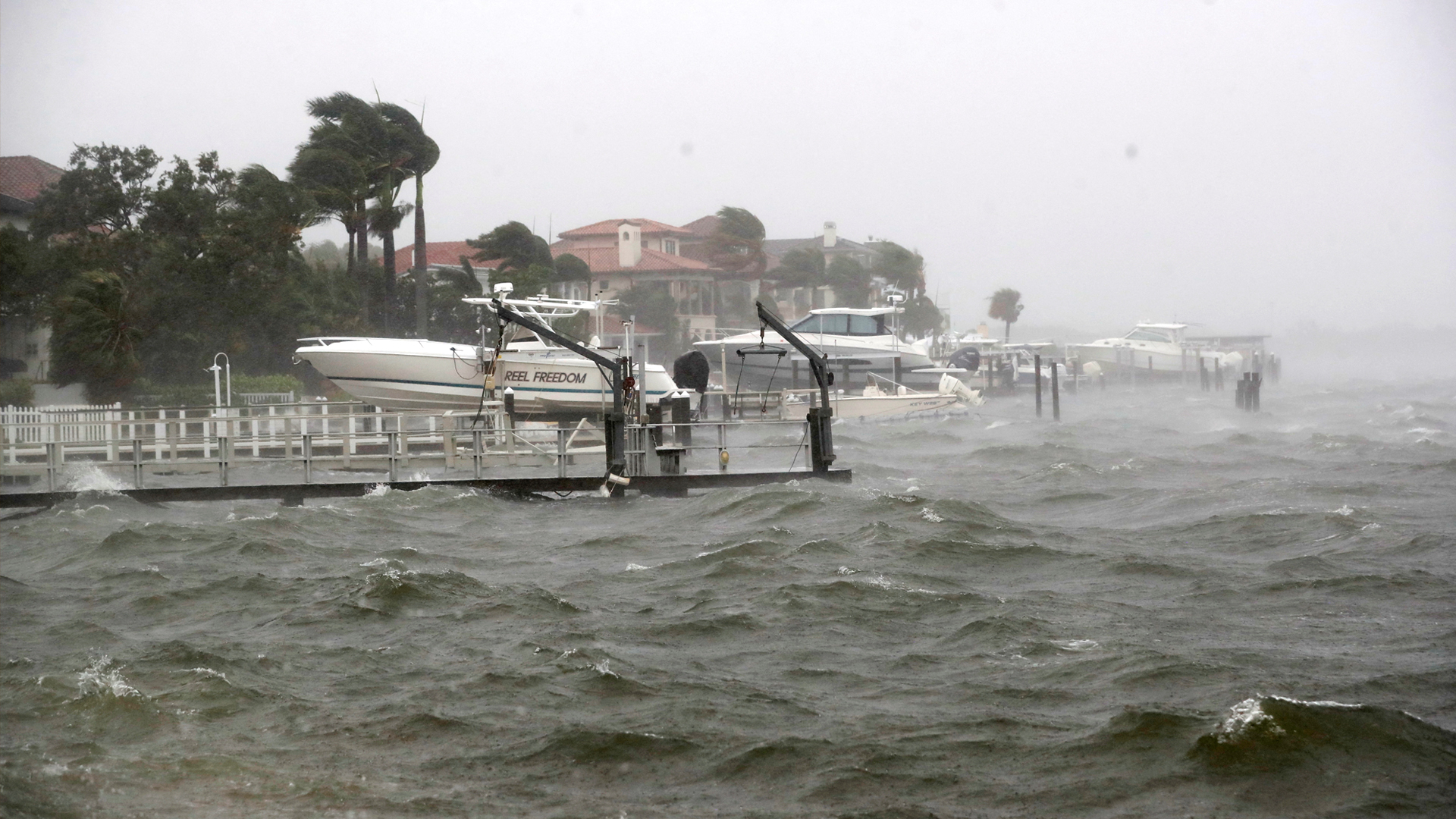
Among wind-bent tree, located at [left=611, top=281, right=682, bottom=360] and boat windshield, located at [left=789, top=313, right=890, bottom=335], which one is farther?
wind-bent tree, located at [left=611, top=281, right=682, bottom=360]

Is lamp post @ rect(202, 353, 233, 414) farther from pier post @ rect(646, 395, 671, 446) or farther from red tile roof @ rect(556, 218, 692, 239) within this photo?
red tile roof @ rect(556, 218, 692, 239)

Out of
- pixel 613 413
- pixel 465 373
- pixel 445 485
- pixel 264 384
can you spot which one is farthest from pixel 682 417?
pixel 264 384

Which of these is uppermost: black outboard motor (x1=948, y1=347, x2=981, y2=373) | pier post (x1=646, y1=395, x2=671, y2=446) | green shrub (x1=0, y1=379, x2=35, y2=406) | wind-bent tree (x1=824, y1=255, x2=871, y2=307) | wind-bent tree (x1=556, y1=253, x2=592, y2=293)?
wind-bent tree (x1=824, y1=255, x2=871, y2=307)

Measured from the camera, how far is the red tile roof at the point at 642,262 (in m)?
81.9

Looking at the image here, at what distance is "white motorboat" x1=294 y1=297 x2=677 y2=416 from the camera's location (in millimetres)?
25016

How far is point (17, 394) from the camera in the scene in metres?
Answer: 34.7

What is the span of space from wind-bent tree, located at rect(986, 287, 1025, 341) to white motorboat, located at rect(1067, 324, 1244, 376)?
159 feet

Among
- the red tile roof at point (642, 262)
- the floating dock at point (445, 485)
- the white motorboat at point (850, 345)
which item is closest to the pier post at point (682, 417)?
the floating dock at point (445, 485)

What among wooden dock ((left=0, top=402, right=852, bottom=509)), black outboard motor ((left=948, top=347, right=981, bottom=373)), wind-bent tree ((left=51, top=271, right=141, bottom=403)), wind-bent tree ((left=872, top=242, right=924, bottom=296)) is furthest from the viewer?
wind-bent tree ((left=872, top=242, right=924, bottom=296))

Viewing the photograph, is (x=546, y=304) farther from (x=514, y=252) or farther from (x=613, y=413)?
(x=514, y=252)

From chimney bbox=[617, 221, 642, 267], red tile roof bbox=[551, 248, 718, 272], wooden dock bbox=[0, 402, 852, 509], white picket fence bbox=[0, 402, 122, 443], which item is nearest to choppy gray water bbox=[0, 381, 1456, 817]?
wooden dock bbox=[0, 402, 852, 509]

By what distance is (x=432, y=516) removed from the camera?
19.2m

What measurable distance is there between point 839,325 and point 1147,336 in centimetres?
3944

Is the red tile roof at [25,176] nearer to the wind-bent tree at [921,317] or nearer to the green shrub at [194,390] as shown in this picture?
the green shrub at [194,390]
